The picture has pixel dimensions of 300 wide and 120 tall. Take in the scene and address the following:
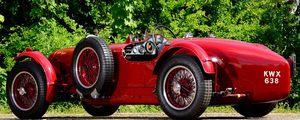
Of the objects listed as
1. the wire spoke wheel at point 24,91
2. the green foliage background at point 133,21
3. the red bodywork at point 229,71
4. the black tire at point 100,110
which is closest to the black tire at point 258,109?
the red bodywork at point 229,71

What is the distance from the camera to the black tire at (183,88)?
7.33m

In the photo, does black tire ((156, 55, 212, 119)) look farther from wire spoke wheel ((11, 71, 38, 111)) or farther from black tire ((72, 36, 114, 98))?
wire spoke wheel ((11, 71, 38, 111))

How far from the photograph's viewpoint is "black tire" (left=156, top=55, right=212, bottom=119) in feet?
24.1

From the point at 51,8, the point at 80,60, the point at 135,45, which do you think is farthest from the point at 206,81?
the point at 51,8

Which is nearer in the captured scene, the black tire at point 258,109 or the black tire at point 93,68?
the black tire at point 93,68

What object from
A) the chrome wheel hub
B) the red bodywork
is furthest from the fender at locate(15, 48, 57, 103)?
the red bodywork

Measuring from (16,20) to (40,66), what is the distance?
1221 centimetres

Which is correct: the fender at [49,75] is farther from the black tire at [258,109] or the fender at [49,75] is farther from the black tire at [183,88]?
the black tire at [258,109]

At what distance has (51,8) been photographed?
20438 mm

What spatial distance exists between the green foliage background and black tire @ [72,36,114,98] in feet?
27.5

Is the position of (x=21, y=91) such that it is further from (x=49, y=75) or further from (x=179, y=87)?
(x=179, y=87)

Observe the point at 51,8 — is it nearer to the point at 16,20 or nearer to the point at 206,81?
the point at 16,20

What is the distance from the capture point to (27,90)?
30.6 feet

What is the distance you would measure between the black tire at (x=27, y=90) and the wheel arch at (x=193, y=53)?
6.11ft
